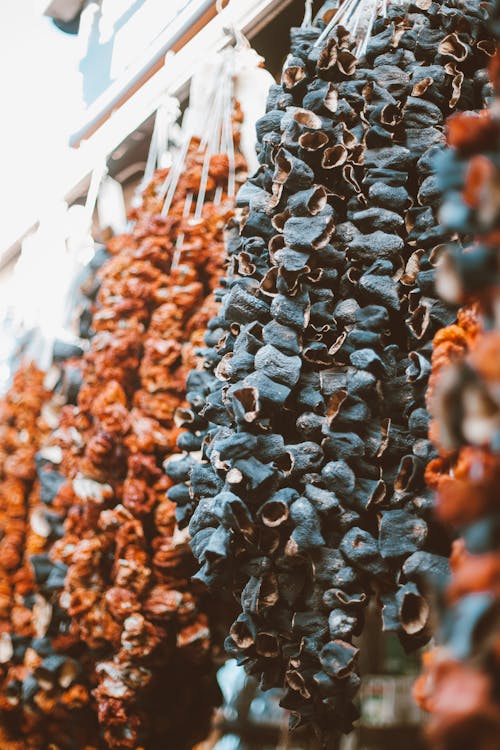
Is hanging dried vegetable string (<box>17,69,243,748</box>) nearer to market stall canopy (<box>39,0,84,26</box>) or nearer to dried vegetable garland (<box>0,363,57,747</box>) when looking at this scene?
dried vegetable garland (<box>0,363,57,747</box>)

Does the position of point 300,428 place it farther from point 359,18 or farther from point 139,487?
point 359,18

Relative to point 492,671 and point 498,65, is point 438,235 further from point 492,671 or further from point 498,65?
point 492,671

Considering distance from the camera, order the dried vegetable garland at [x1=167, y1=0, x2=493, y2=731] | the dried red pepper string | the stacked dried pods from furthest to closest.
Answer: the dried red pepper string
the dried vegetable garland at [x1=167, y1=0, x2=493, y2=731]
the stacked dried pods

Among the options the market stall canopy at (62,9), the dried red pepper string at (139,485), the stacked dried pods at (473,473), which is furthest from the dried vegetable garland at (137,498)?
the market stall canopy at (62,9)

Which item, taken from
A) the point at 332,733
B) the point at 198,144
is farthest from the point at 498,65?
the point at 198,144

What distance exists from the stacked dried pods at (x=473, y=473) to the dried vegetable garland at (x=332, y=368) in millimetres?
155

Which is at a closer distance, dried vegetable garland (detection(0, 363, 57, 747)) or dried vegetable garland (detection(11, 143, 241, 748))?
dried vegetable garland (detection(11, 143, 241, 748))

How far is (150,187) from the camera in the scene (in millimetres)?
1192

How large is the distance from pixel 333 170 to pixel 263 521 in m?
0.34

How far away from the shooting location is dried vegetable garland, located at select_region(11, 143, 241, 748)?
815mm

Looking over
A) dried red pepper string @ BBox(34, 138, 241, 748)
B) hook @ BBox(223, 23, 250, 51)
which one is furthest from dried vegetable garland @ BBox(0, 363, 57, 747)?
hook @ BBox(223, 23, 250, 51)

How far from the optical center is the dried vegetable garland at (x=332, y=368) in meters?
0.55

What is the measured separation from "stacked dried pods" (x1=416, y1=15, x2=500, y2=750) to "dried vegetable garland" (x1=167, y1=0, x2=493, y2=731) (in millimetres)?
155

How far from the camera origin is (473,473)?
0.34 m
